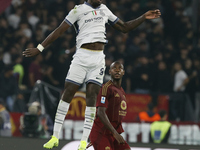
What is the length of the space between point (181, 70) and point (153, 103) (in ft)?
4.78

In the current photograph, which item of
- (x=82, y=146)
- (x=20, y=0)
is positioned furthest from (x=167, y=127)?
(x=20, y=0)

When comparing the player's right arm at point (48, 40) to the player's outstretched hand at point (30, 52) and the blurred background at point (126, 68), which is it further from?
the blurred background at point (126, 68)

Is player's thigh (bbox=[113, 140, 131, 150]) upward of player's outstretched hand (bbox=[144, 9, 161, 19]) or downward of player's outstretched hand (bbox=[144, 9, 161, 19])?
downward

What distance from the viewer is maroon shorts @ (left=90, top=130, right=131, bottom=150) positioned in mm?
7113

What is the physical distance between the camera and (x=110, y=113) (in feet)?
23.9

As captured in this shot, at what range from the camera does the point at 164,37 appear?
15.9 m

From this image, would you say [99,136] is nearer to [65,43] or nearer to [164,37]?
[65,43]

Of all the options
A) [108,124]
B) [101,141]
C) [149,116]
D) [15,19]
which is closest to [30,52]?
[108,124]

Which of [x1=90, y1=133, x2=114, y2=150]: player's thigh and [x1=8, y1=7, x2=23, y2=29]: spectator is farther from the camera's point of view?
[x1=8, y1=7, x2=23, y2=29]: spectator

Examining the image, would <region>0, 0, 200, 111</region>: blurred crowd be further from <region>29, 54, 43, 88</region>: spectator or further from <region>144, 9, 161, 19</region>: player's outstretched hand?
<region>144, 9, 161, 19</region>: player's outstretched hand

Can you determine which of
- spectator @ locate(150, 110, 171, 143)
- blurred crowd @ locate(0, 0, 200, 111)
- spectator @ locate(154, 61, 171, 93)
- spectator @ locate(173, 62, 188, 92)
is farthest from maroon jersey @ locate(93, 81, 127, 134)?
spectator @ locate(173, 62, 188, 92)

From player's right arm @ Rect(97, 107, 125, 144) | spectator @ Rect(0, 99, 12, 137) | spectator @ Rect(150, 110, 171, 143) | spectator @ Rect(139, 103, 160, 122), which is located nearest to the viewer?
player's right arm @ Rect(97, 107, 125, 144)

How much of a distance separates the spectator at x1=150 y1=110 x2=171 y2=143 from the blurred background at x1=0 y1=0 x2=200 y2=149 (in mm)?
255

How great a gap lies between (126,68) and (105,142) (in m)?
6.79
